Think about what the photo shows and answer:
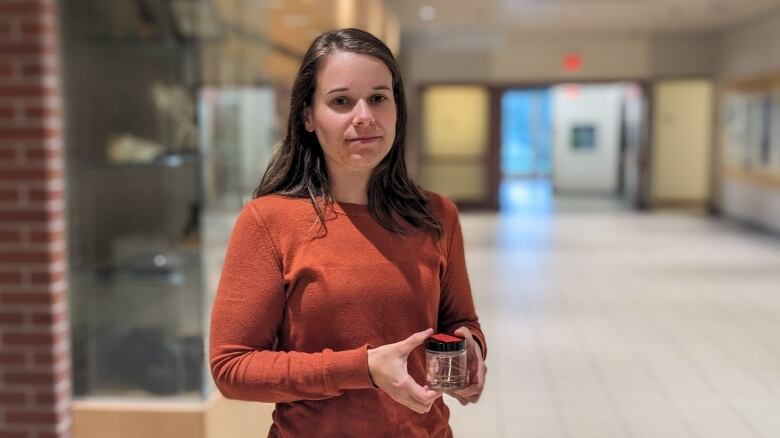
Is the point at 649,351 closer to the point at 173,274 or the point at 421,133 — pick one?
the point at 173,274

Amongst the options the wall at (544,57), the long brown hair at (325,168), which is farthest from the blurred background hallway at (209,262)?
the wall at (544,57)

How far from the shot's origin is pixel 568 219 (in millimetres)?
14086

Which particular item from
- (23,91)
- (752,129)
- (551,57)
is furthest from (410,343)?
(551,57)

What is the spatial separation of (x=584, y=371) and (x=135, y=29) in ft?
10.8

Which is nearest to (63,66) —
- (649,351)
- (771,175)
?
(649,351)

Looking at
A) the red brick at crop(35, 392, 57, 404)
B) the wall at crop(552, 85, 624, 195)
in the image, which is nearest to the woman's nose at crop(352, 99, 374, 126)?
the red brick at crop(35, 392, 57, 404)

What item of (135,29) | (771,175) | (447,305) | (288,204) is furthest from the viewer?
(771,175)

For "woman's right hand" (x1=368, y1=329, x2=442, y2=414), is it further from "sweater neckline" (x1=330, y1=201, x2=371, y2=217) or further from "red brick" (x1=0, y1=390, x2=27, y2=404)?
"red brick" (x1=0, y1=390, x2=27, y2=404)

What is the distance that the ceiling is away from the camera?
1109cm

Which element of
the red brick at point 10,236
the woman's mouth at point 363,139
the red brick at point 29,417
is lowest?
the red brick at point 29,417

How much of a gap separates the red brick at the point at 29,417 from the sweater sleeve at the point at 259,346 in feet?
5.93

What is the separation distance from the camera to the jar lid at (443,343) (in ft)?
4.33

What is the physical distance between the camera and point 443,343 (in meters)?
1.32

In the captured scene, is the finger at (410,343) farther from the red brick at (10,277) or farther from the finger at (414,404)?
the red brick at (10,277)
